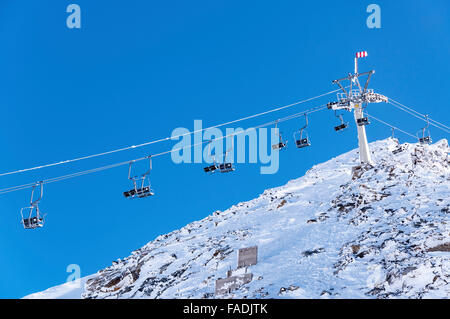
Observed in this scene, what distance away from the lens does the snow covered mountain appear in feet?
71.6

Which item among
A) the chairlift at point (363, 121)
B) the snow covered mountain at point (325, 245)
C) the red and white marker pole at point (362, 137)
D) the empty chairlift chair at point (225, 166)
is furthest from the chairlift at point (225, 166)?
the red and white marker pole at point (362, 137)

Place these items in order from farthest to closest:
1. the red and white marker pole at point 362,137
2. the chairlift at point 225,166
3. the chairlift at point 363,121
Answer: the red and white marker pole at point 362,137
the chairlift at point 363,121
the chairlift at point 225,166

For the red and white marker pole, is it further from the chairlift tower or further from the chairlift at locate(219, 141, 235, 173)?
the chairlift at locate(219, 141, 235, 173)

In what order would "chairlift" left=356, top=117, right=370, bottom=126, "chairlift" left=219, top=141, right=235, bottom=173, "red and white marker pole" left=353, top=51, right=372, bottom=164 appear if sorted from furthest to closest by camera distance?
"red and white marker pole" left=353, top=51, right=372, bottom=164 → "chairlift" left=356, top=117, right=370, bottom=126 → "chairlift" left=219, top=141, right=235, bottom=173

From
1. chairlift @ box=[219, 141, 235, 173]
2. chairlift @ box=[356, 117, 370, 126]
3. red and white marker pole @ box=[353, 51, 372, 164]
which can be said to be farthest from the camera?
red and white marker pole @ box=[353, 51, 372, 164]

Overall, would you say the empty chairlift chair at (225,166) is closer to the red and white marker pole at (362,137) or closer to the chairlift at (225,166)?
the chairlift at (225,166)

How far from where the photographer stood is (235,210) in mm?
48562

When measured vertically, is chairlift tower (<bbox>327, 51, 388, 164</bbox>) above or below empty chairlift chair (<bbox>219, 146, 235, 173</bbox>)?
above

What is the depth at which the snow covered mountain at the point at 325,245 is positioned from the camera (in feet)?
71.6

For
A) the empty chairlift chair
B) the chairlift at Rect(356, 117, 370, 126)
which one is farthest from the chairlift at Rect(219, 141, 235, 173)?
the chairlift at Rect(356, 117, 370, 126)

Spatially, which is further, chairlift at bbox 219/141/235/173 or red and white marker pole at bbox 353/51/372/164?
red and white marker pole at bbox 353/51/372/164

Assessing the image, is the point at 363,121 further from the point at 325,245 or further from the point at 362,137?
Result: the point at 325,245

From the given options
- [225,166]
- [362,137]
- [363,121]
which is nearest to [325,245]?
[225,166]
